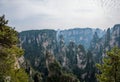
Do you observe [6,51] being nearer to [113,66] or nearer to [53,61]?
[113,66]

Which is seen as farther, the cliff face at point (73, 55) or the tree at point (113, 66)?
the cliff face at point (73, 55)

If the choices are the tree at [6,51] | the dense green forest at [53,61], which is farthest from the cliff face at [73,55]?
the tree at [6,51]

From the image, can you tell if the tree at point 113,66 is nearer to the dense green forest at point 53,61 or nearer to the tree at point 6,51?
the dense green forest at point 53,61

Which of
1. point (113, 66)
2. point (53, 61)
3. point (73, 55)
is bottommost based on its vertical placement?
point (73, 55)

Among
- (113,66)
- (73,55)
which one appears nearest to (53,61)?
(73,55)

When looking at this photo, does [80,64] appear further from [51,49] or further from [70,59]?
[51,49]

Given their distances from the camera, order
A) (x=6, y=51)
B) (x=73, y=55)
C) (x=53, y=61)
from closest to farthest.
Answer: (x=6, y=51) → (x=53, y=61) → (x=73, y=55)

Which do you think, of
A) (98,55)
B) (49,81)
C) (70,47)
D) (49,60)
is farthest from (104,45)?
(49,81)

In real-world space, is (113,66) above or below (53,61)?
above

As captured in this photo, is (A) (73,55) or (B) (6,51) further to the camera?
(A) (73,55)
